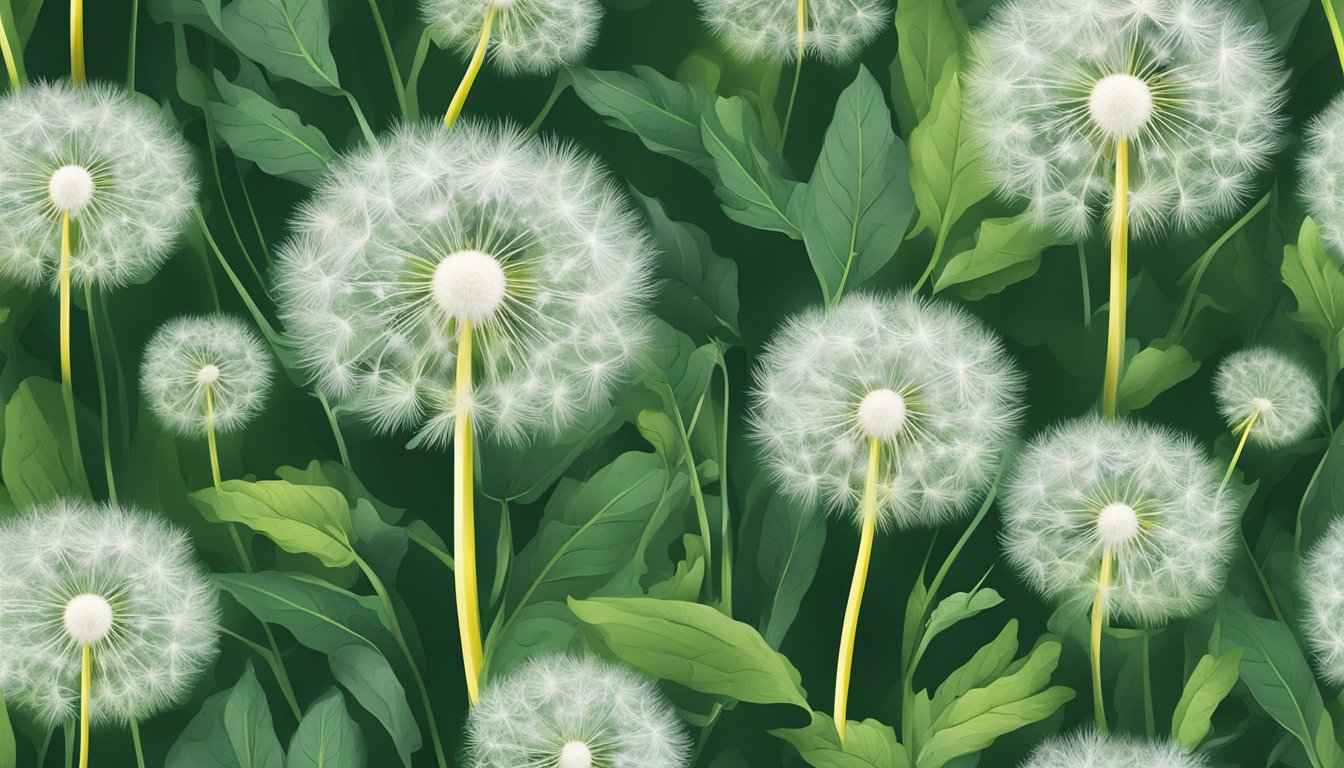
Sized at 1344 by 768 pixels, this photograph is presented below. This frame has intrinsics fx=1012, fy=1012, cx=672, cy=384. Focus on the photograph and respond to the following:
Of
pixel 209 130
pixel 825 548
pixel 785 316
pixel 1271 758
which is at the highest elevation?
pixel 209 130

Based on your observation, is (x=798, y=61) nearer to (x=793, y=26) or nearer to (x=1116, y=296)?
(x=793, y=26)

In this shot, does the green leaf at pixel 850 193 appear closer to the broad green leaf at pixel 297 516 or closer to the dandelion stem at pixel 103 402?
the broad green leaf at pixel 297 516

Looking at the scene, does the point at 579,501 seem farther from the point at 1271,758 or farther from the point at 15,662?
the point at 1271,758

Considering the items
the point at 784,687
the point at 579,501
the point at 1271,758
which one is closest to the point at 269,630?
the point at 579,501

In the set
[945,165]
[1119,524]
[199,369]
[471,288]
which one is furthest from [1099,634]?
[199,369]

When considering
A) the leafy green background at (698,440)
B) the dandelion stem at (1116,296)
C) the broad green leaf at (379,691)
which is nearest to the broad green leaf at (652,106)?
the leafy green background at (698,440)

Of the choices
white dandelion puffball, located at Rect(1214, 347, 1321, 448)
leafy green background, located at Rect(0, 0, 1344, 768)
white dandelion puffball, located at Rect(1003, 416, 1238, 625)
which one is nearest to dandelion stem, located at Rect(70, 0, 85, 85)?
leafy green background, located at Rect(0, 0, 1344, 768)
